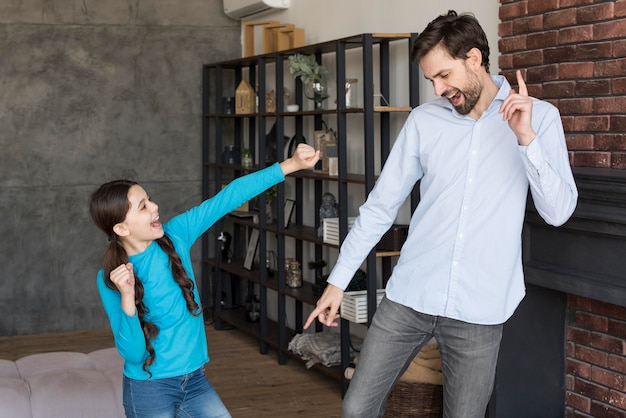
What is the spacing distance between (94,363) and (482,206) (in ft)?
8.25

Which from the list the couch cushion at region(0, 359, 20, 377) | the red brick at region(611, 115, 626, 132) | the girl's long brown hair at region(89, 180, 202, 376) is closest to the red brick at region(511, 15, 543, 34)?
the red brick at region(611, 115, 626, 132)

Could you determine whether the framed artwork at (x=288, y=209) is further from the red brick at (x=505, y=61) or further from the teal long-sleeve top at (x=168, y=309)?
the teal long-sleeve top at (x=168, y=309)

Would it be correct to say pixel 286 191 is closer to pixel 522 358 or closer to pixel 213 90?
pixel 213 90

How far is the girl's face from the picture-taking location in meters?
2.90

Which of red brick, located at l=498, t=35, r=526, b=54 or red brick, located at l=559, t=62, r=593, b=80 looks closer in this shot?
red brick, located at l=559, t=62, r=593, b=80

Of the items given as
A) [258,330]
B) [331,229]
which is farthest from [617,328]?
[258,330]

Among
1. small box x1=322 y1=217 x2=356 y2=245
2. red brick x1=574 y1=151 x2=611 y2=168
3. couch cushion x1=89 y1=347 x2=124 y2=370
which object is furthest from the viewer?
small box x1=322 y1=217 x2=356 y2=245

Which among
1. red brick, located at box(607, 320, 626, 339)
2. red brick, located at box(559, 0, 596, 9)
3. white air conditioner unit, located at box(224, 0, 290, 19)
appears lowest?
red brick, located at box(607, 320, 626, 339)

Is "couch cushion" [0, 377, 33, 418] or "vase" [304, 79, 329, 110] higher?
"vase" [304, 79, 329, 110]

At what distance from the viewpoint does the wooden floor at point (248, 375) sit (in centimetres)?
503

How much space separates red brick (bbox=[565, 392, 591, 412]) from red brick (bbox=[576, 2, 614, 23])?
5.07 ft

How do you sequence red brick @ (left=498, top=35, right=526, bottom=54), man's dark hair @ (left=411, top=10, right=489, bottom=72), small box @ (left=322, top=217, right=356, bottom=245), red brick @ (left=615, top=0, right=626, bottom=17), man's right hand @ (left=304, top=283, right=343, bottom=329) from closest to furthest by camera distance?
man's dark hair @ (left=411, top=10, right=489, bottom=72) → man's right hand @ (left=304, top=283, right=343, bottom=329) → red brick @ (left=615, top=0, right=626, bottom=17) → red brick @ (left=498, top=35, right=526, bottom=54) → small box @ (left=322, top=217, right=356, bottom=245)

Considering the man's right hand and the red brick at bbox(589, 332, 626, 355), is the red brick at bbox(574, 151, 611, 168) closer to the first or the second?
the red brick at bbox(589, 332, 626, 355)

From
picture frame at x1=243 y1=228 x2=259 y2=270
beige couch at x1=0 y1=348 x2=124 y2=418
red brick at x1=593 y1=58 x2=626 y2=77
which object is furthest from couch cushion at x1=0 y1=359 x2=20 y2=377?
red brick at x1=593 y1=58 x2=626 y2=77
